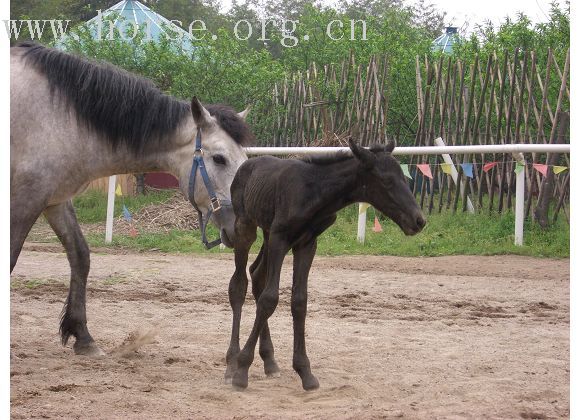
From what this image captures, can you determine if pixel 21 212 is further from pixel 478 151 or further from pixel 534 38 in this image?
pixel 534 38

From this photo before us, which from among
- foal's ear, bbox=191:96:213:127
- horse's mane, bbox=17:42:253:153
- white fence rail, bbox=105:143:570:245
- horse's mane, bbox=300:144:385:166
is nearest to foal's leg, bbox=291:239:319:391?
horse's mane, bbox=300:144:385:166

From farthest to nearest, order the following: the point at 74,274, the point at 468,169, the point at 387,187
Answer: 1. the point at 468,169
2. the point at 74,274
3. the point at 387,187

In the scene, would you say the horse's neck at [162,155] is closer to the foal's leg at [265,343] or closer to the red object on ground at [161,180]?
the foal's leg at [265,343]

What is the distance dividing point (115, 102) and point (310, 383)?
2.60 meters

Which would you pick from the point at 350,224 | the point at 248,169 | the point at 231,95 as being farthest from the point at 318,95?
the point at 248,169

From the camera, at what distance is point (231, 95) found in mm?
16594

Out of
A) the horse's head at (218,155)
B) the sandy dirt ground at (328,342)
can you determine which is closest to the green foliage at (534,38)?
the sandy dirt ground at (328,342)

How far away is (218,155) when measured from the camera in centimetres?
579

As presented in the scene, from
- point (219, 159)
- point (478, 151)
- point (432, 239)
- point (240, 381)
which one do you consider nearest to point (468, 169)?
point (478, 151)

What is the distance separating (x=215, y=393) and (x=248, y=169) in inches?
63.0

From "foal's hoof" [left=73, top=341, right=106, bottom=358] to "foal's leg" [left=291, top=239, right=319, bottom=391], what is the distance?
1.85 meters

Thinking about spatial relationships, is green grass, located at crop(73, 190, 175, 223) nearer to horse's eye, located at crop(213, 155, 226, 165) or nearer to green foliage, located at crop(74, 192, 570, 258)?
green foliage, located at crop(74, 192, 570, 258)

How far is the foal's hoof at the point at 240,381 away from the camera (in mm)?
4879

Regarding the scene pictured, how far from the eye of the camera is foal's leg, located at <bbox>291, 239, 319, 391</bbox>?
490 centimetres
